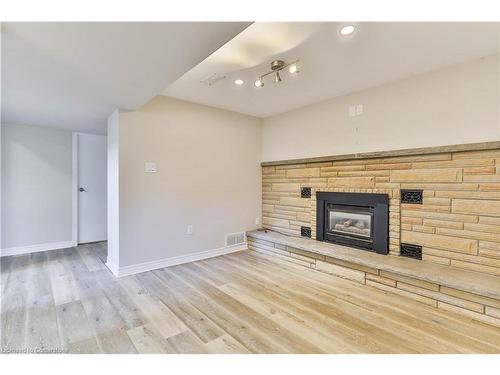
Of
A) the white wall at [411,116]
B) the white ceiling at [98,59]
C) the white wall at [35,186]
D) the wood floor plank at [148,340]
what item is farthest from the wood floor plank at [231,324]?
the white wall at [35,186]

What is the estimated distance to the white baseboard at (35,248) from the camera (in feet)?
12.8

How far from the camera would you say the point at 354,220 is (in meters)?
3.33

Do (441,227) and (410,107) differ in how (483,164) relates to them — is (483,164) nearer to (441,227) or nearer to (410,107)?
(441,227)

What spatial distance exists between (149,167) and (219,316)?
2.10 meters

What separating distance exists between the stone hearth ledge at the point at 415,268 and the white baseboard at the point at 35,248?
12.6ft

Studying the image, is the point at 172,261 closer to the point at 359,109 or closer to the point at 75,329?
the point at 75,329

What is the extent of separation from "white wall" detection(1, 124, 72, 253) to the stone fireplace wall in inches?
178

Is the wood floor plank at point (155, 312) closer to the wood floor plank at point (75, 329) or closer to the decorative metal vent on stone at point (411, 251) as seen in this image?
the wood floor plank at point (75, 329)

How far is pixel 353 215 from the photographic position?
131 inches

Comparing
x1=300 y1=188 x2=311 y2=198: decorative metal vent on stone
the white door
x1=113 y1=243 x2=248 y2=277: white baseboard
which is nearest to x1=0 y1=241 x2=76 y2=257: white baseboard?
the white door

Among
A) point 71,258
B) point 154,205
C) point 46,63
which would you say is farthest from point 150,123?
point 71,258

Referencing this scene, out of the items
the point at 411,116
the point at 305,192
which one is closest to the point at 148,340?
the point at 305,192

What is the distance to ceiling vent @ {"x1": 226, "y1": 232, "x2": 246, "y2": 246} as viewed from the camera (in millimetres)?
4117

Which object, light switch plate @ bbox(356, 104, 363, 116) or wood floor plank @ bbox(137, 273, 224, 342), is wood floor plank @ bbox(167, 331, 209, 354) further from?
light switch plate @ bbox(356, 104, 363, 116)
